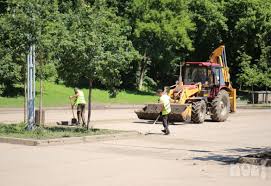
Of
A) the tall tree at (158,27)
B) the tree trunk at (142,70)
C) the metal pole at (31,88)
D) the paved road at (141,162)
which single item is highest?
the tall tree at (158,27)

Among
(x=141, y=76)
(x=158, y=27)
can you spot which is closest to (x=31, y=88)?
(x=158, y=27)

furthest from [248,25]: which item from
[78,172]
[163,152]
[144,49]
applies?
[78,172]

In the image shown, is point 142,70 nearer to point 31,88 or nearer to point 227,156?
point 31,88

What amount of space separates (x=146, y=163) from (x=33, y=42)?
8.25 meters

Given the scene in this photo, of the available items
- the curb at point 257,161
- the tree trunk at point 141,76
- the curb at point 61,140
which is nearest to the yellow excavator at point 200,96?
the curb at point 61,140

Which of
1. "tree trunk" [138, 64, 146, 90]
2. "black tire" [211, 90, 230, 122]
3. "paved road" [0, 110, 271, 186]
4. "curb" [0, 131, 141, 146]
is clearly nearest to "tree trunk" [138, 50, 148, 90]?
"tree trunk" [138, 64, 146, 90]

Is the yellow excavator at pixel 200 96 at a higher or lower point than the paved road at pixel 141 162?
higher

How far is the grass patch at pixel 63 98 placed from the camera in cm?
4278

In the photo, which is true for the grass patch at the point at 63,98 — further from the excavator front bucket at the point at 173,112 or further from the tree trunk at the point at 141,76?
the excavator front bucket at the point at 173,112

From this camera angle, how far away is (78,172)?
40.8 feet

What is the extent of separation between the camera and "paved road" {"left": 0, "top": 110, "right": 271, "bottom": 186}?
11.5m

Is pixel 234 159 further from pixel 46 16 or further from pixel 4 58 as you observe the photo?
pixel 4 58

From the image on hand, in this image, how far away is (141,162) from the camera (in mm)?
14172

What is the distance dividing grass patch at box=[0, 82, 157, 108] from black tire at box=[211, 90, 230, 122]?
52.4 feet
